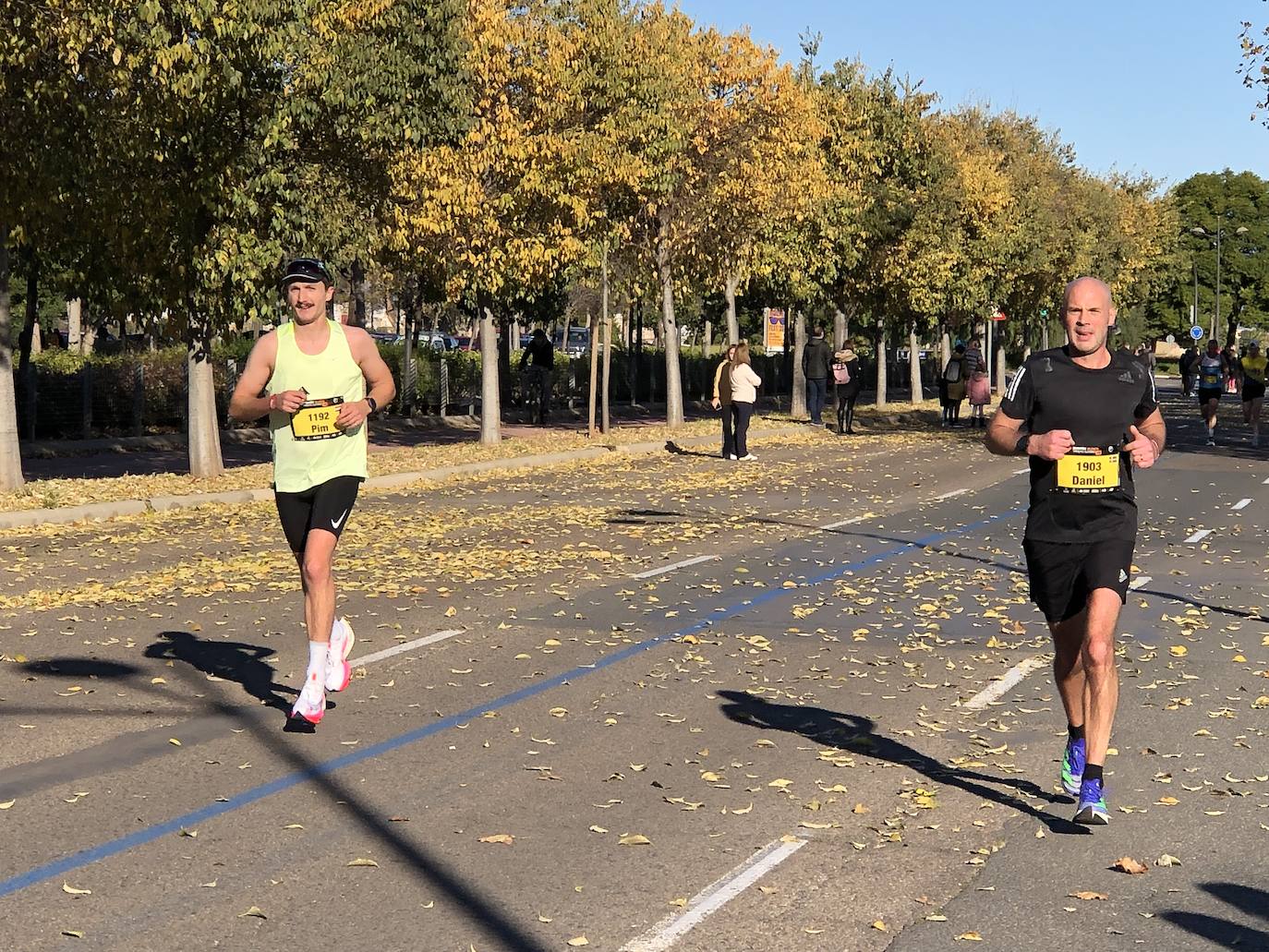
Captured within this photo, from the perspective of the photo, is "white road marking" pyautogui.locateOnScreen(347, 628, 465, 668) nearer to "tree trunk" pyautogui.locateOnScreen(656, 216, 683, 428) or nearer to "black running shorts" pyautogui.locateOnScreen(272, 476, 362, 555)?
"black running shorts" pyautogui.locateOnScreen(272, 476, 362, 555)

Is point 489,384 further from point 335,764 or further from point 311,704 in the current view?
point 335,764

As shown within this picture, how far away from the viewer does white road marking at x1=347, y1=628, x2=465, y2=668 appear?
949 centimetres

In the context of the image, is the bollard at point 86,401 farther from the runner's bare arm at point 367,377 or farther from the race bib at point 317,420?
the race bib at point 317,420

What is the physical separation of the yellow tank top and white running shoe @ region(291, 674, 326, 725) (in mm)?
852

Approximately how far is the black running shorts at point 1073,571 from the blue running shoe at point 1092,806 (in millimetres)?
620

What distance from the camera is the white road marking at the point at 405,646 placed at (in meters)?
9.49

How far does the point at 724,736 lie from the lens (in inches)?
303

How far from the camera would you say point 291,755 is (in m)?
7.28

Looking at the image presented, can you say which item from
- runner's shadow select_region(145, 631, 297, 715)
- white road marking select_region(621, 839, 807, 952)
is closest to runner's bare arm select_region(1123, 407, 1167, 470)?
white road marking select_region(621, 839, 807, 952)

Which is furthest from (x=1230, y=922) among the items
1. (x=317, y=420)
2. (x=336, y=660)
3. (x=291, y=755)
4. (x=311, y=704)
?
(x=317, y=420)

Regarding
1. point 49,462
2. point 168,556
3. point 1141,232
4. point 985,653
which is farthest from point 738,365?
point 1141,232

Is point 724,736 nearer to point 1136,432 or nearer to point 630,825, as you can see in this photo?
point 630,825

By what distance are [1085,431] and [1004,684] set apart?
2.99 metres

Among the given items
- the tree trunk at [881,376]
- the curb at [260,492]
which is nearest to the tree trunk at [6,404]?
the curb at [260,492]
